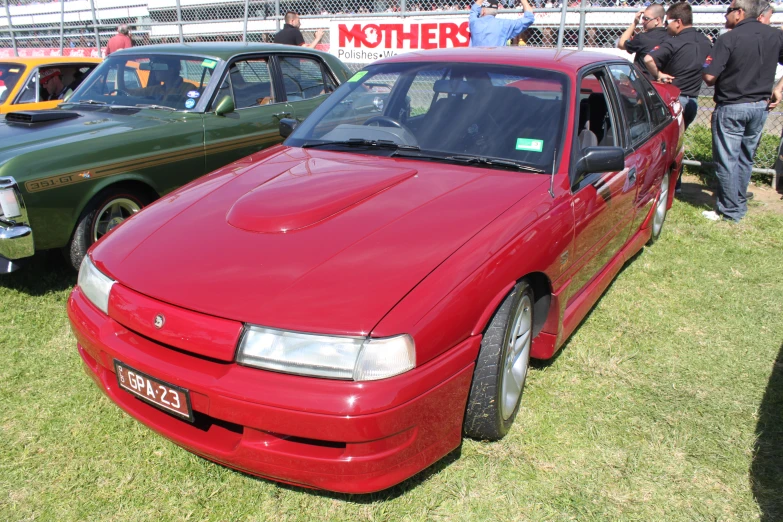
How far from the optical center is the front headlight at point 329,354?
6.38 ft

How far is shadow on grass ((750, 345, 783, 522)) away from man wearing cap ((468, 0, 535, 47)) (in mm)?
6181

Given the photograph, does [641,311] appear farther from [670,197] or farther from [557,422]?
[670,197]

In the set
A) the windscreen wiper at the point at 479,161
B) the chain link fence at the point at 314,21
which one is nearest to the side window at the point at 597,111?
the windscreen wiper at the point at 479,161

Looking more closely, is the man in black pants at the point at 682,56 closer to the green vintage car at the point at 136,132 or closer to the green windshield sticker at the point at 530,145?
the green vintage car at the point at 136,132

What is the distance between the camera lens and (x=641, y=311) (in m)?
4.05

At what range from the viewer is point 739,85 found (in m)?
5.64

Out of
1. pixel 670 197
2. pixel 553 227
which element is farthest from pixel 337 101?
pixel 670 197

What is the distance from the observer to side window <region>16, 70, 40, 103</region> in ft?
22.1

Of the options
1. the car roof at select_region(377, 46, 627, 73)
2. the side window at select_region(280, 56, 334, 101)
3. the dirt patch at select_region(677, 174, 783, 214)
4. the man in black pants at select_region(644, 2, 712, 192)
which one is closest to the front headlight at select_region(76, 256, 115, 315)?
the car roof at select_region(377, 46, 627, 73)

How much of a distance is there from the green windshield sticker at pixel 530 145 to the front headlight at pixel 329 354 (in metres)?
1.44

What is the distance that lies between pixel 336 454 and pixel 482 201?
1.21 meters

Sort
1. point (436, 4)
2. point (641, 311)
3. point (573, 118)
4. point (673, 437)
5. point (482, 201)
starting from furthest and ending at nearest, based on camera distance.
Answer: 1. point (436, 4)
2. point (641, 311)
3. point (573, 118)
4. point (673, 437)
5. point (482, 201)

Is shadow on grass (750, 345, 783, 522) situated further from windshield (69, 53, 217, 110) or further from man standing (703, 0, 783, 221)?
windshield (69, 53, 217, 110)

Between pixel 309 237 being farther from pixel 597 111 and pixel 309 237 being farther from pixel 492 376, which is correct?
pixel 597 111
